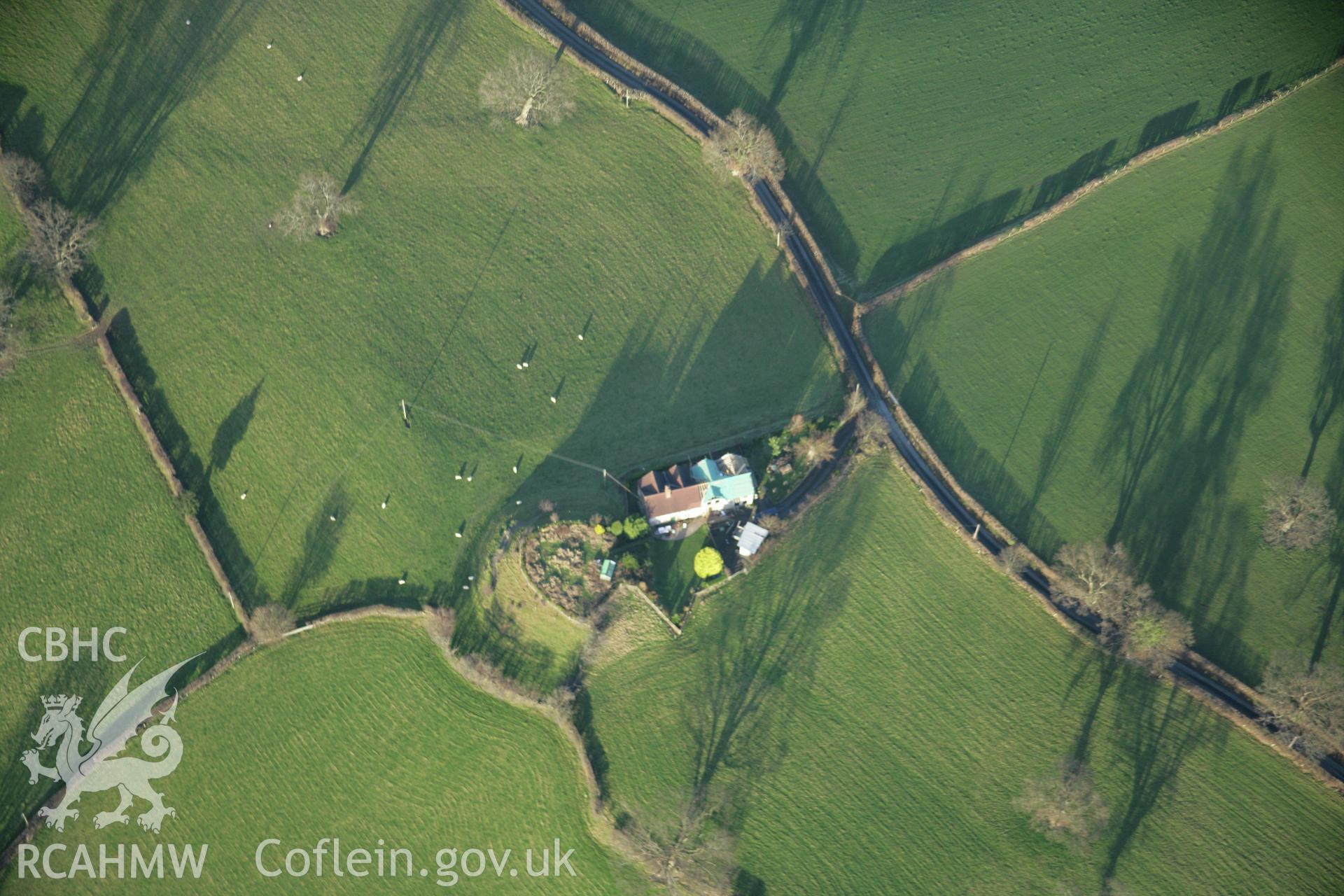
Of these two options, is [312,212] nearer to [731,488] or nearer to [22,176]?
[22,176]

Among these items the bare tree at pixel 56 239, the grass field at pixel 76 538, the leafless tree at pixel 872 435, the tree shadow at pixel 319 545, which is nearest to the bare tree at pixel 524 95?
the bare tree at pixel 56 239

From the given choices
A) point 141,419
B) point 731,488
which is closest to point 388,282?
point 141,419

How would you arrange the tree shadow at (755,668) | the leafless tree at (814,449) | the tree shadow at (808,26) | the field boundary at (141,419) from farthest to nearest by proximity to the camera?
the tree shadow at (808,26)
the leafless tree at (814,449)
the field boundary at (141,419)
the tree shadow at (755,668)

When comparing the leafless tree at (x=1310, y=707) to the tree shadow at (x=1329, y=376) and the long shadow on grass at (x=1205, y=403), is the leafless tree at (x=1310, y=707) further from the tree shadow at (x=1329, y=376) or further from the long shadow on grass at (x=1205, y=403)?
the tree shadow at (x=1329, y=376)

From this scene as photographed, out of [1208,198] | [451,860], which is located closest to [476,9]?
[1208,198]

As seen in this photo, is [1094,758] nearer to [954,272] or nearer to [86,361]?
[954,272]
